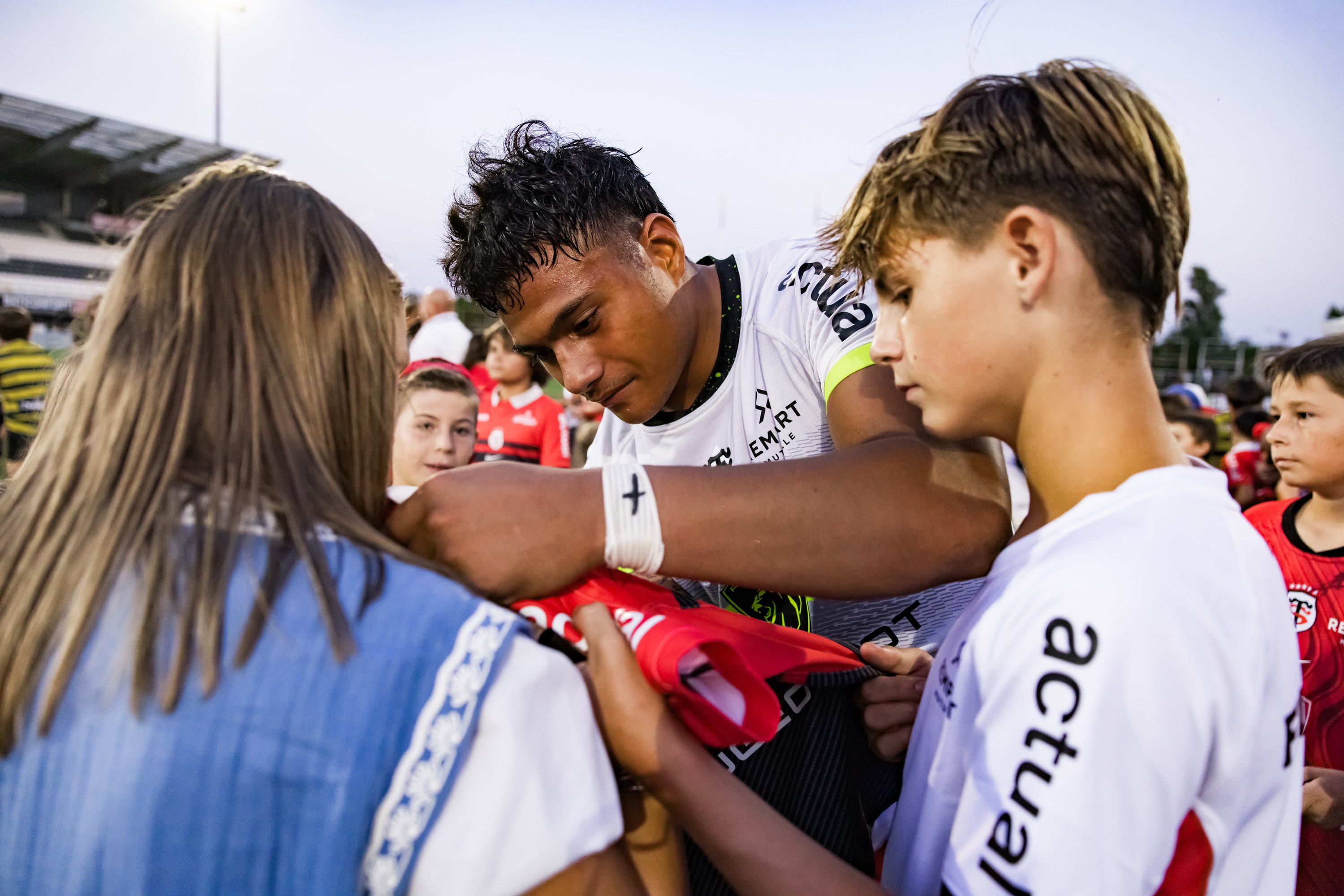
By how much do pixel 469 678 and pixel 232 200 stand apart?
0.81m

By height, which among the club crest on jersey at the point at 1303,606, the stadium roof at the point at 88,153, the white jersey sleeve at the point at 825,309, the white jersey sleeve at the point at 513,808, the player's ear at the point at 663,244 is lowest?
the club crest on jersey at the point at 1303,606

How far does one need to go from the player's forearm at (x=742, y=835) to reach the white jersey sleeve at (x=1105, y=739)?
0.69 feet

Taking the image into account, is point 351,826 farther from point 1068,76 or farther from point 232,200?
point 1068,76

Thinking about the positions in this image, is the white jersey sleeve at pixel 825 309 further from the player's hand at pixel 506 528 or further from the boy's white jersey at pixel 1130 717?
the player's hand at pixel 506 528

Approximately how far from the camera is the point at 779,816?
1.26m

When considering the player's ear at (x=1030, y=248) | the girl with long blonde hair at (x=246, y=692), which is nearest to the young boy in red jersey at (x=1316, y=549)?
the player's ear at (x=1030, y=248)

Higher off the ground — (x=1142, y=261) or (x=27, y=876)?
(x=1142, y=261)

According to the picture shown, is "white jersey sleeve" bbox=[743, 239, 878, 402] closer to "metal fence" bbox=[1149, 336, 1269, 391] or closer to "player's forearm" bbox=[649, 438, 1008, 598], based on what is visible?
"player's forearm" bbox=[649, 438, 1008, 598]

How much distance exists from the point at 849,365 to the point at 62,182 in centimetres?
4589

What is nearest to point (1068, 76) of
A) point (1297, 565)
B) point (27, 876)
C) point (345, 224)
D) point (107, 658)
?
point (345, 224)

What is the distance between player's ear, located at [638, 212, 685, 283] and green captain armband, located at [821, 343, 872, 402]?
78 centimetres

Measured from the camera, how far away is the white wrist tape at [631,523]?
1347mm

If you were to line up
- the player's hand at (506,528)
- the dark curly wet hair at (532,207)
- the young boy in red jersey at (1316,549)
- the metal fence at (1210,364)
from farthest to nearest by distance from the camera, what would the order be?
1. the metal fence at (1210,364)
2. the young boy in red jersey at (1316,549)
3. the dark curly wet hair at (532,207)
4. the player's hand at (506,528)

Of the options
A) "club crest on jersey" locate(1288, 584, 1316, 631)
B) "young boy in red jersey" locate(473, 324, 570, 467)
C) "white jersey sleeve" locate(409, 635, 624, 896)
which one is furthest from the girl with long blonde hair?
"young boy in red jersey" locate(473, 324, 570, 467)
